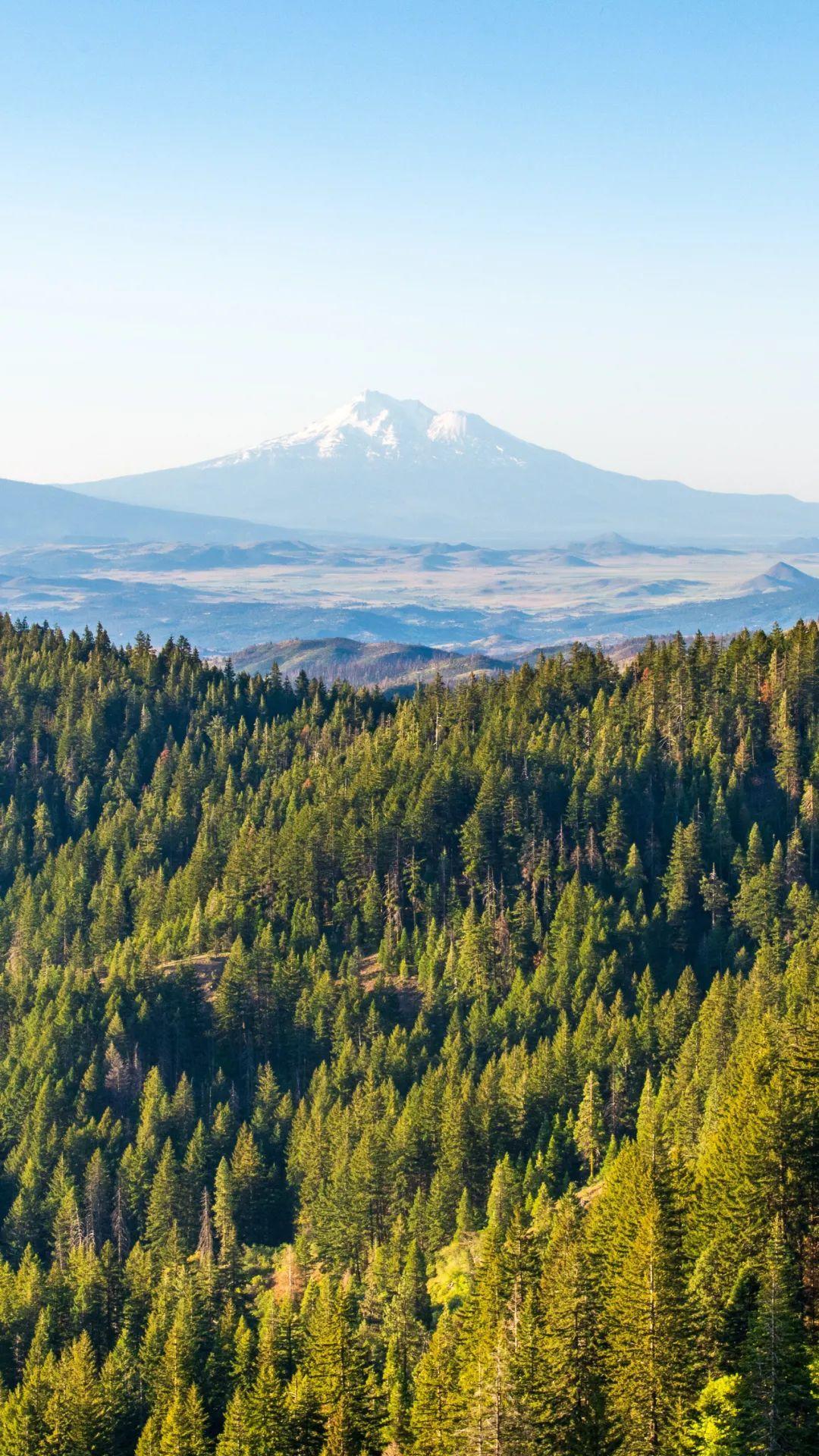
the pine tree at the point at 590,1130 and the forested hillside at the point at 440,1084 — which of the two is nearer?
the forested hillside at the point at 440,1084

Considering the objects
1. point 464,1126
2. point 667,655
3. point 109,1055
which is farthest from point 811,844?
point 109,1055

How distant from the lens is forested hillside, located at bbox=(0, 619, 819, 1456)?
61375mm

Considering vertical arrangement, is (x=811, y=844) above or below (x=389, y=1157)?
above

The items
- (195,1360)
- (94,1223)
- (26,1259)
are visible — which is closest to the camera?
(195,1360)

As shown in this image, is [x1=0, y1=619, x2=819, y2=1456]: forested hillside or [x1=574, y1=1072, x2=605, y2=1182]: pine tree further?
[x1=574, y1=1072, x2=605, y2=1182]: pine tree

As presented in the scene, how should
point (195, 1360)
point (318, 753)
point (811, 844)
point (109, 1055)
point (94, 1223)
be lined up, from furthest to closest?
point (318, 753) → point (811, 844) → point (109, 1055) → point (94, 1223) → point (195, 1360)

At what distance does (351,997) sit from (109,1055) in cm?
2194

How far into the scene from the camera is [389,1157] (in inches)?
4454

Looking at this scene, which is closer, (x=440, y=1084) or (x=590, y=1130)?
(x=590, y=1130)

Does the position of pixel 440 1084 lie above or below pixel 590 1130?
below

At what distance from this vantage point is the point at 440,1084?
→ 404 feet

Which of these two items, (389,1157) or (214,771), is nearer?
(389,1157)

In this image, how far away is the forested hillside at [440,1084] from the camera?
61375 mm

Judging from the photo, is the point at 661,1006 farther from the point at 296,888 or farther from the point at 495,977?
the point at 296,888
